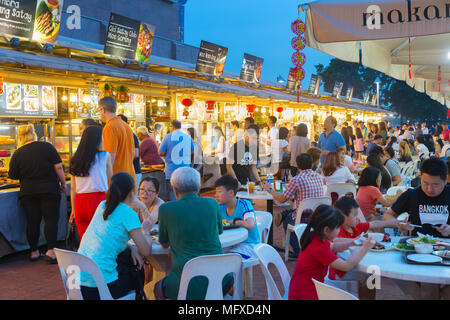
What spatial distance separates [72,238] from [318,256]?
13.8 feet

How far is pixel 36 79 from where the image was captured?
7688 millimetres

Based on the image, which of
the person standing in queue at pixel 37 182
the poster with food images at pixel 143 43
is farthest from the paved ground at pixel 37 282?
the poster with food images at pixel 143 43

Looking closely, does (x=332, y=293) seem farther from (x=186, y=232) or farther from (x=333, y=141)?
(x=333, y=141)

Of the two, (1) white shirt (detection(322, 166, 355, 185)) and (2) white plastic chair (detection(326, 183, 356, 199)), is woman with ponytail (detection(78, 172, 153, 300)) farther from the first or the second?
(1) white shirt (detection(322, 166, 355, 185))

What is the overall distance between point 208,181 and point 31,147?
20.5 feet

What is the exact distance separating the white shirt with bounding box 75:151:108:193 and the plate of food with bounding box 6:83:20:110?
14.7 ft

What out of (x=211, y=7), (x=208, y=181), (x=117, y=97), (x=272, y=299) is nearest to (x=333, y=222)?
(x=272, y=299)

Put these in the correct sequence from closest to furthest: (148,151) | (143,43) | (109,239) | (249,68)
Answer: (109,239)
(148,151)
(143,43)
(249,68)

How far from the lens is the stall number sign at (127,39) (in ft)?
32.3

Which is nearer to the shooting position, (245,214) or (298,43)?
(245,214)

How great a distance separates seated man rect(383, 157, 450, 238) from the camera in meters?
3.65

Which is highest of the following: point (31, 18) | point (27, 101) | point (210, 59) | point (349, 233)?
point (210, 59)

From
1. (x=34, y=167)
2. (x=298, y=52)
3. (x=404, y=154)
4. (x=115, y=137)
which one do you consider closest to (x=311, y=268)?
(x=115, y=137)

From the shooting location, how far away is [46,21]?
8141 millimetres
